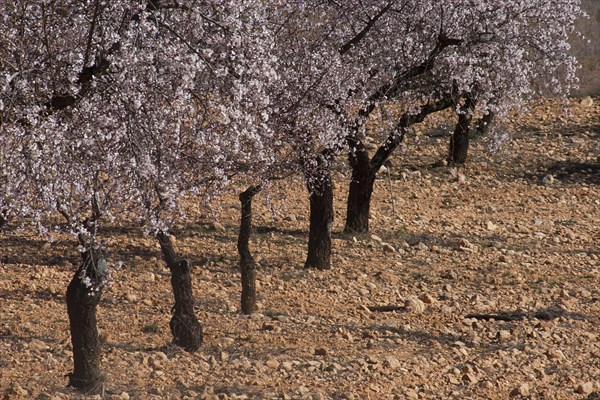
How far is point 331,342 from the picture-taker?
10508mm

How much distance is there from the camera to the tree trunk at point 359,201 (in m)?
Result: 16.4

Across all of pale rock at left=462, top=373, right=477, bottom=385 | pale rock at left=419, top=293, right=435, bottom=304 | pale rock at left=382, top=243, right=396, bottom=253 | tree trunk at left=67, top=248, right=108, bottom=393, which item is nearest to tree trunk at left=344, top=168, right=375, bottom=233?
pale rock at left=382, top=243, right=396, bottom=253

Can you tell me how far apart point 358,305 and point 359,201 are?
14.4 ft

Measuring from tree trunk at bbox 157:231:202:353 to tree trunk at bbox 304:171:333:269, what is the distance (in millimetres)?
4289

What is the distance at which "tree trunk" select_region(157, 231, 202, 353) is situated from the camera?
1002 centimetres

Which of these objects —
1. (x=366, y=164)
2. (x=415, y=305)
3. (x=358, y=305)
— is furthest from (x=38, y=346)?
(x=366, y=164)

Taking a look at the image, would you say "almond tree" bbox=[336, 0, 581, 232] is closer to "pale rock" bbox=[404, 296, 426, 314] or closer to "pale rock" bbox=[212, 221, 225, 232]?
"pale rock" bbox=[404, 296, 426, 314]

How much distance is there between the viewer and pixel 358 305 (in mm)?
12500

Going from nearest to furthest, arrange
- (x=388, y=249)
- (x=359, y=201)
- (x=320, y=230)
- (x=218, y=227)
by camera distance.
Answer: (x=320, y=230) < (x=388, y=249) < (x=359, y=201) < (x=218, y=227)

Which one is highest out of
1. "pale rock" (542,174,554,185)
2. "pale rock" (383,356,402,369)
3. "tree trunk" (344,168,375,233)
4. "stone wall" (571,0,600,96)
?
"stone wall" (571,0,600,96)

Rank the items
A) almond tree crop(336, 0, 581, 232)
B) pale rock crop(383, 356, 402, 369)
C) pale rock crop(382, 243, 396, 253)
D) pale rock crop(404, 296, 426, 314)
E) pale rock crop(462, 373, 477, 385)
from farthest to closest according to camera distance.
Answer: pale rock crop(382, 243, 396, 253) < almond tree crop(336, 0, 581, 232) < pale rock crop(404, 296, 426, 314) < pale rock crop(383, 356, 402, 369) < pale rock crop(462, 373, 477, 385)

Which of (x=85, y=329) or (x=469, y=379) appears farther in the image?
(x=469, y=379)

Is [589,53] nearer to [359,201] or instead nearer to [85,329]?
[359,201]

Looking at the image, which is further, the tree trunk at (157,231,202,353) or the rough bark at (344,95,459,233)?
the rough bark at (344,95,459,233)
